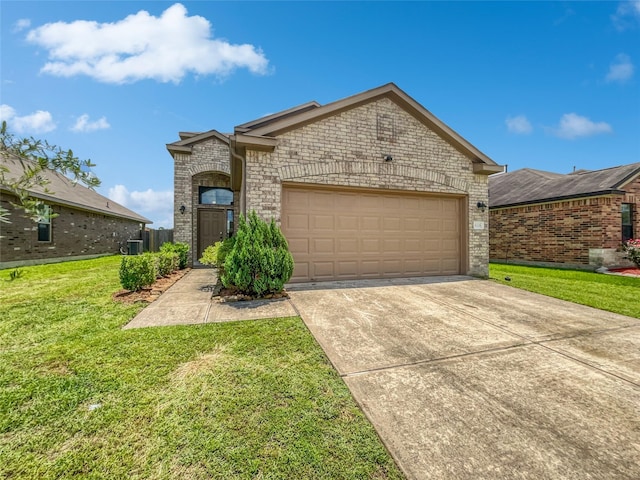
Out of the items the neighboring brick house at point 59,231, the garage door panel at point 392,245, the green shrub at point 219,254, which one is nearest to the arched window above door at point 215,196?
the neighboring brick house at point 59,231

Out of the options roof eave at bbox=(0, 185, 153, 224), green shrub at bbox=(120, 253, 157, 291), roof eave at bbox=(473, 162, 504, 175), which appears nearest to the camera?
green shrub at bbox=(120, 253, 157, 291)

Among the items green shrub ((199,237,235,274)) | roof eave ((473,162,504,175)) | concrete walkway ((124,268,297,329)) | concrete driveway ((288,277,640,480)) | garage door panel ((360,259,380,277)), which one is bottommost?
concrete driveway ((288,277,640,480))

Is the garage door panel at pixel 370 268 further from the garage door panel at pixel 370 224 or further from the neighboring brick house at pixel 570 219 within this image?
the neighboring brick house at pixel 570 219

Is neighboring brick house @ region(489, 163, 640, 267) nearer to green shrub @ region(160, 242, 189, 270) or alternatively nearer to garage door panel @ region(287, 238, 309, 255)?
garage door panel @ region(287, 238, 309, 255)

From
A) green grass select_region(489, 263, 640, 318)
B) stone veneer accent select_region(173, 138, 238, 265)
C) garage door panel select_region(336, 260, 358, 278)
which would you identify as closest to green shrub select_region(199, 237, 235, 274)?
garage door panel select_region(336, 260, 358, 278)

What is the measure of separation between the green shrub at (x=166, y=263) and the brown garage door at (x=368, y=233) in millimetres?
3625

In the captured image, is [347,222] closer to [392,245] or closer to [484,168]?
[392,245]

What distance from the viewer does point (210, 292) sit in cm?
628

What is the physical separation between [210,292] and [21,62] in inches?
183

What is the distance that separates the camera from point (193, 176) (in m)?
11.5

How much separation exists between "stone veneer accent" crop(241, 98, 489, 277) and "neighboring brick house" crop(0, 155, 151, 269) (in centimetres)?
619

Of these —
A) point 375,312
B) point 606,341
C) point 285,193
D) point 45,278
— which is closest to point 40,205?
point 375,312

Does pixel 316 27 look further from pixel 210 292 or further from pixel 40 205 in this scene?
pixel 40 205

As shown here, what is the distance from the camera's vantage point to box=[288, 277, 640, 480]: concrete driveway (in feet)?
5.89
